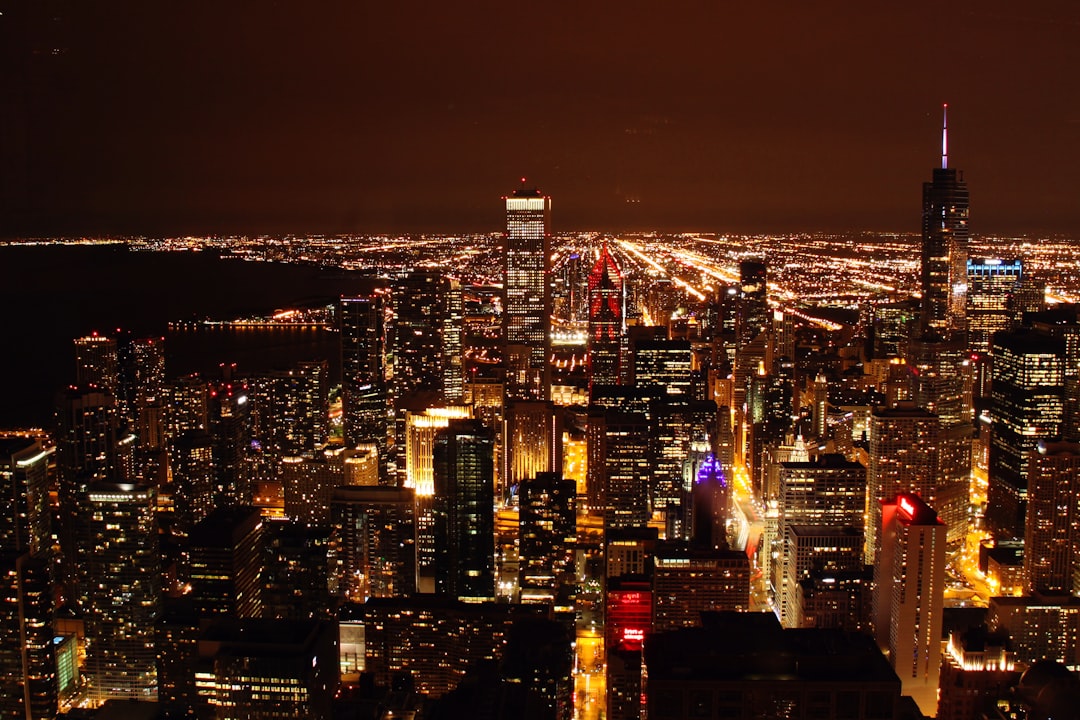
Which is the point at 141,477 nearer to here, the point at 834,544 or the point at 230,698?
the point at 230,698

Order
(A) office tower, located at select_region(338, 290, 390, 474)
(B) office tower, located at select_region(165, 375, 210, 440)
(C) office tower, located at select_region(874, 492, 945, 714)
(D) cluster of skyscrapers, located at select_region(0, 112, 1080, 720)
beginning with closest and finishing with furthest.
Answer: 1. (D) cluster of skyscrapers, located at select_region(0, 112, 1080, 720)
2. (C) office tower, located at select_region(874, 492, 945, 714)
3. (B) office tower, located at select_region(165, 375, 210, 440)
4. (A) office tower, located at select_region(338, 290, 390, 474)

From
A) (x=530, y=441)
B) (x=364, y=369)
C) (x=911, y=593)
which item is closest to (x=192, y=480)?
(x=530, y=441)

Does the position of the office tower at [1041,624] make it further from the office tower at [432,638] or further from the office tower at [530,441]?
the office tower at [530,441]

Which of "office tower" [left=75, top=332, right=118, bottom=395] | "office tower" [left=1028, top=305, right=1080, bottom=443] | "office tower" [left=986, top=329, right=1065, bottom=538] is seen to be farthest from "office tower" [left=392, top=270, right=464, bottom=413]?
"office tower" [left=1028, top=305, right=1080, bottom=443]

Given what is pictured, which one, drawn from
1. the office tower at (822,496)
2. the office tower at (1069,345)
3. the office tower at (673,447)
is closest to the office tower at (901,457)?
the office tower at (822,496)

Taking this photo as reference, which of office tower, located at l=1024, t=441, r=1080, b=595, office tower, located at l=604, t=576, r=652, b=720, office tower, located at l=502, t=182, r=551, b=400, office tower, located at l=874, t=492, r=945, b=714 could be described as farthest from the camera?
office tower, located at l=502, t=182, r=551, b=400

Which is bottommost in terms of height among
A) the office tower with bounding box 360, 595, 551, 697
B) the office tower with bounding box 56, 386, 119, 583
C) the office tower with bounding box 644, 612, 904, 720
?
the office tower with bounding box 360, 595, 551, 697

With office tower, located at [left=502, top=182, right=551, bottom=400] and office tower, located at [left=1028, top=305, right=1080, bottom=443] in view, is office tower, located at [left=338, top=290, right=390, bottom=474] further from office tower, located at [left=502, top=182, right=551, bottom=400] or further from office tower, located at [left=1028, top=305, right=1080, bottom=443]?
office tower, located at [left=1028, top=305, right=1080, bottom=443]
